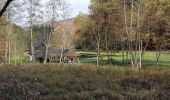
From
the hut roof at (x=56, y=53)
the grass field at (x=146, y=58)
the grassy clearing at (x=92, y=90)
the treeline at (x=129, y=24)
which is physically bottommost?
the grass field at (x=146, y=58)

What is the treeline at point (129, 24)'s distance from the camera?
46.7 meters

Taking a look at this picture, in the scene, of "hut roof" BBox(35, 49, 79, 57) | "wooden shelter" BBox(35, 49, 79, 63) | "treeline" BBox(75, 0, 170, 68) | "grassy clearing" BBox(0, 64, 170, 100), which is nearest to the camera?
"grassy clearing" BBox(0, 64, 170, 100)

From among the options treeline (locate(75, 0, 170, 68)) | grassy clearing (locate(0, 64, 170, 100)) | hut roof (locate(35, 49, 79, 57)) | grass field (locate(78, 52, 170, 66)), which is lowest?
grass field (locate(78, 52, 170, 66))

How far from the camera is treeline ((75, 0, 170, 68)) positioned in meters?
46.7

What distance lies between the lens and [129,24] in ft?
164

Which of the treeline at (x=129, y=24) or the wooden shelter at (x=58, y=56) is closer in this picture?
the treeline at (x=129, y=24)

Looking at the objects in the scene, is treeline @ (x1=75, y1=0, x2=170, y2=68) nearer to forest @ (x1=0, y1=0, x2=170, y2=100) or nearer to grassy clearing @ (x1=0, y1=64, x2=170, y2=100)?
forest @ (x1=0, y1=0, x2=170, y2=100)

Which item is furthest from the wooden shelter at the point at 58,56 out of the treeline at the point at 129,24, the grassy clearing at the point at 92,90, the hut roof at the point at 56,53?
the grassy clearing at the point at 92,90

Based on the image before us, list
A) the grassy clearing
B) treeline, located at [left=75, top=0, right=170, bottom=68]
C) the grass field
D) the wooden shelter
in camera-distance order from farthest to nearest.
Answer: the wooden shelter < the grass field < treeline, located at [left=75, top=0, right=170, bottom=68] < the grassy clearing

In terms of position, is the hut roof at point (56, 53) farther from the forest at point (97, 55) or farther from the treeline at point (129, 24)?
the treeline at point (129, 24)

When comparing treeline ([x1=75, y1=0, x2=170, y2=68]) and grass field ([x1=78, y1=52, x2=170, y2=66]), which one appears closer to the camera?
treeline ([x1=75, y1=0, x2=170, y2=68])

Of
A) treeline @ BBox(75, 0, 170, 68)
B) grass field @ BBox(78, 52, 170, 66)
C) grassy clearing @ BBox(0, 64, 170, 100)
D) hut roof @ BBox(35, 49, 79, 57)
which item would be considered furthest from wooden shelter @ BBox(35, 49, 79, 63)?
grassy clearing @ BBox(0, 64, 170, 100)

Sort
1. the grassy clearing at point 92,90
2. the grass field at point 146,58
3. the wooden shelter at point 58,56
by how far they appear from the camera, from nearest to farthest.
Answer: the grassy clearing at point 92,90 < the grass field at point 146,58 < the wooden shelter at point 58,56

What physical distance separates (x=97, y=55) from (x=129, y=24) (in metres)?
13.6
